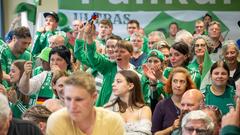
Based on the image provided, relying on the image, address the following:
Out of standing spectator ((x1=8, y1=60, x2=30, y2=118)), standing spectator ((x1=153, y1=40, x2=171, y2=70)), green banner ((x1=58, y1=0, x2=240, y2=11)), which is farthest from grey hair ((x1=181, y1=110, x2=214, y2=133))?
green banner ((x1=58, y1=0, x2=240, y2=11))

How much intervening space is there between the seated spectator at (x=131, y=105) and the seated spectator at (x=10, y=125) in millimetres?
1634

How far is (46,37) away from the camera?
809 cm

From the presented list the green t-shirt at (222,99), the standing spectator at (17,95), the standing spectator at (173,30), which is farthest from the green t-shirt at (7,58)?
the standing spectator at (173,30)

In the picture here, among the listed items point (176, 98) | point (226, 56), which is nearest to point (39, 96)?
point (176, 98)

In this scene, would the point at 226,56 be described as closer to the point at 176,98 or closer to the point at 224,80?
the point at 224,80

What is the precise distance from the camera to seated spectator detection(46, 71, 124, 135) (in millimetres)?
3521

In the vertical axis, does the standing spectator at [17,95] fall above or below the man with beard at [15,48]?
below

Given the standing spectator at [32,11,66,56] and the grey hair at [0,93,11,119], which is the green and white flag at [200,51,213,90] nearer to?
the standing spectator at [32,11,66,56]

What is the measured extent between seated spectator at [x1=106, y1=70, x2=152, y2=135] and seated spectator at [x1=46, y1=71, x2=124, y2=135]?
1224mm

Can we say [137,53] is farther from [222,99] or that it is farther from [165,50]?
[222,99]

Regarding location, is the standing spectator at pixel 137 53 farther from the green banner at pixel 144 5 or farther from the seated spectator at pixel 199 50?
the green banner at pixel 144 5

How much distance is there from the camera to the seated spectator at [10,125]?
3.12 m

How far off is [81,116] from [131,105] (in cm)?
162

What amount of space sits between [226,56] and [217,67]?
966mm
